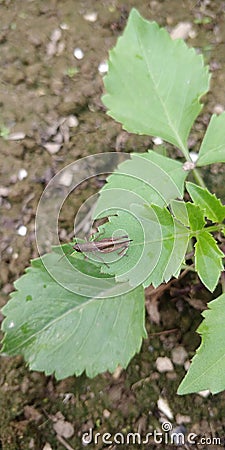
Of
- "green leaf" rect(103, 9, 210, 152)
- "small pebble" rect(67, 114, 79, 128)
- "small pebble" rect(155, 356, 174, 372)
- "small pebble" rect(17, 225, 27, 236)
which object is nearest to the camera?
"green leaf" rect(103, 9, 210, 152)

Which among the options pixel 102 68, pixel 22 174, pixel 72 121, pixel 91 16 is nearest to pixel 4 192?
pixel 22 174

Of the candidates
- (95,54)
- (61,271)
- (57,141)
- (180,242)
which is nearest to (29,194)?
(57,141)

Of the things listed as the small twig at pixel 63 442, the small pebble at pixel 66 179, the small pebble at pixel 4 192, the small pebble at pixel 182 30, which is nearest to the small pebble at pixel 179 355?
the small twig at pixel 63 442

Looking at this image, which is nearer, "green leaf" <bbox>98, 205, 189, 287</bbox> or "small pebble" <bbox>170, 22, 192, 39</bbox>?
"green leaf" <bbox>98, 205, 189, 287</bbox>

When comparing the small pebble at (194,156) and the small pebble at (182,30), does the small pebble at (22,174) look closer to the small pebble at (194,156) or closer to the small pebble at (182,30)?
the small pebble at (194,156)

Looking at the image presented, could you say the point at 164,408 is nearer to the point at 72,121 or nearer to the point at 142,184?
the point at 142,184

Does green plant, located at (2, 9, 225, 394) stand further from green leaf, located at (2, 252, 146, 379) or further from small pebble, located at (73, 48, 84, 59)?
small pebble, located at (73, 48, 84, 59)

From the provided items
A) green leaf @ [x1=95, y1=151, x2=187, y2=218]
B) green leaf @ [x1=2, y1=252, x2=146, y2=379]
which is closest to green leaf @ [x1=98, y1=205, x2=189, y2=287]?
green leaf @ [x1=95, y1=151, x2=187, y2=218]
